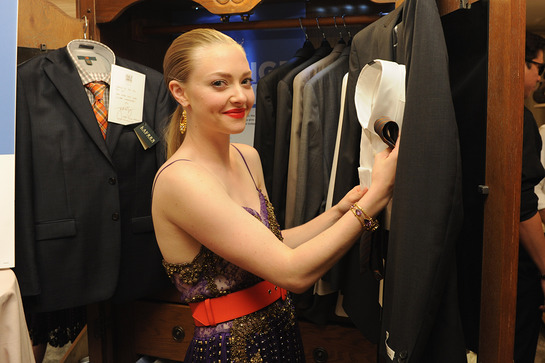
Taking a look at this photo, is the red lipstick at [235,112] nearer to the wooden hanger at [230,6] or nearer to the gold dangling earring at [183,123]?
the gold dangling earring at [183,123]

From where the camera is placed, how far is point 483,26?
114 centimetres

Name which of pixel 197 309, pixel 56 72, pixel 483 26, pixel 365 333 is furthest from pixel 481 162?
pixel 56 72

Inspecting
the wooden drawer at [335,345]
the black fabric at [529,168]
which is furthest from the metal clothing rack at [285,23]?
the wooden drawer at [335,345]

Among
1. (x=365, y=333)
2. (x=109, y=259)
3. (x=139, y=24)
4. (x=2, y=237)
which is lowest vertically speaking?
(x=365, y=333)

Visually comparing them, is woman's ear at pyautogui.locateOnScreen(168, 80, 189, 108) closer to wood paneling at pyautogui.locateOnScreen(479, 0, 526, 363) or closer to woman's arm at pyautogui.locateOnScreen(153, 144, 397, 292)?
woman's arm at pyautogui.locateOnScreen(153, 144, 397, 292)

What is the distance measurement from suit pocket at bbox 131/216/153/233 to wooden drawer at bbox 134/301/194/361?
0.41 meters

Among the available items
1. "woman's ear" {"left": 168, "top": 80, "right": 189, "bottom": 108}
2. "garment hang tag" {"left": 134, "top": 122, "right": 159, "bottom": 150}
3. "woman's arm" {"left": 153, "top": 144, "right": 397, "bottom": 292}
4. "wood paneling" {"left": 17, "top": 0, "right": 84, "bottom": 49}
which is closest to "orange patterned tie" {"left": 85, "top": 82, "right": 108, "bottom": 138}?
"garment hang tag" {"left": 134, "top": 122, "right": 159, "bottom": 150}

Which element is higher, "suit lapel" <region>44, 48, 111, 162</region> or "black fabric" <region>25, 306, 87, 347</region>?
"suit lapel" <region>44, 48, 111, 162</region>

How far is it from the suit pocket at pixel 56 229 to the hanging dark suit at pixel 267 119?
77 centimetres

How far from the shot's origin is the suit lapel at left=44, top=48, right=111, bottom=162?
1871 mm

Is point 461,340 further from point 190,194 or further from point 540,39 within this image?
point 540,39

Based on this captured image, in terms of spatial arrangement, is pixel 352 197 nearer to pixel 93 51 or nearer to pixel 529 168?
pixel 529 168

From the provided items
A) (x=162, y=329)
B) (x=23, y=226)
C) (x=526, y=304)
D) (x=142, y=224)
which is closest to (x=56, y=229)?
(x=23, y=226)

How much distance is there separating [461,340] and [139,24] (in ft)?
6.86
